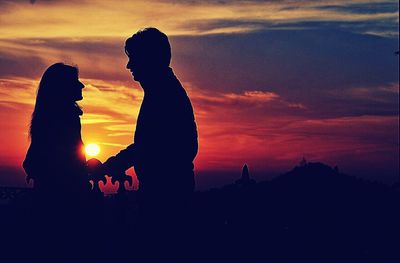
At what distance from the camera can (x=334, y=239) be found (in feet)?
32.3

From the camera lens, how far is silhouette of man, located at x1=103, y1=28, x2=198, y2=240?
7219mm

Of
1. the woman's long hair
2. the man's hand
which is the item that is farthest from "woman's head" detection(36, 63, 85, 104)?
the man's hand

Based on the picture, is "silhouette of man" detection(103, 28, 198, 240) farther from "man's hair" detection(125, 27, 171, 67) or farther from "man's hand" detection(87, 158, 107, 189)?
"man's hand" detection(87, 158, 107, 189)

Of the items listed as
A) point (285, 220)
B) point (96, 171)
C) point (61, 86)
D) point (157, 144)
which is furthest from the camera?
point (285, 220)

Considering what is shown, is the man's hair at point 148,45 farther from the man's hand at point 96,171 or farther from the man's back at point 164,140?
the man's hand at point 96,171

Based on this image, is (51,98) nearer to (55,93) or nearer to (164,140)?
(55,93)

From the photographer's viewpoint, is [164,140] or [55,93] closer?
[164,140]

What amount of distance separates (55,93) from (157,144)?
2.28 m

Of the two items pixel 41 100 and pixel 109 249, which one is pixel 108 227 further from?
pixel 41 100

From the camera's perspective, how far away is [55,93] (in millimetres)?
8836

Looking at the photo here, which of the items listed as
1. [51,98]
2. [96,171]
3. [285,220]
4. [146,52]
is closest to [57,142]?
[51,98]

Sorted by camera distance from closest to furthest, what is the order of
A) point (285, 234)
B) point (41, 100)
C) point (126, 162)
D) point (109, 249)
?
point (126, 162) → point (109, 249) → point (41, 100) → point (285, 234)

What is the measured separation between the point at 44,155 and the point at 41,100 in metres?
0.79

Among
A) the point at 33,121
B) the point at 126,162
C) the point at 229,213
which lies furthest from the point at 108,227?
the point at 229,213
